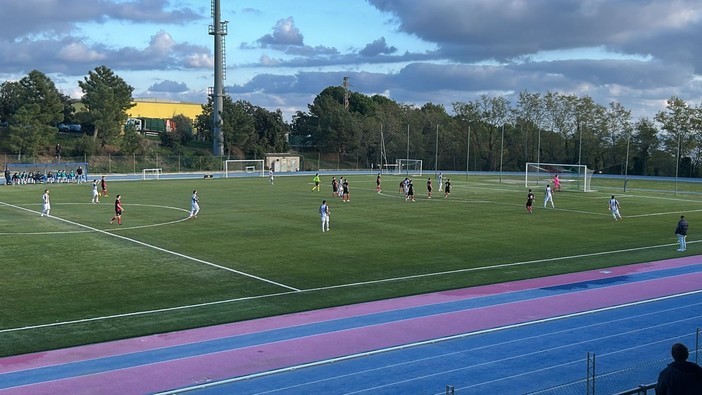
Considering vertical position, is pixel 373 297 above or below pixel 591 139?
below

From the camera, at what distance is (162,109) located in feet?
433

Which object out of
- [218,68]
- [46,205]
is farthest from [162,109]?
[46,205]

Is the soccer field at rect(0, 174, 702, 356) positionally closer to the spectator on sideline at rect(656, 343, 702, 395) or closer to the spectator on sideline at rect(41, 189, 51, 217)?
the spectator on sideline at rect(41, 189, 51, 217)

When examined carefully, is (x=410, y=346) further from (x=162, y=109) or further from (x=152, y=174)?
(x=162, y=109)

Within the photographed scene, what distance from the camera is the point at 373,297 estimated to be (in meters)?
20.7

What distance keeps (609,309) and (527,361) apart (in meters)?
5.42

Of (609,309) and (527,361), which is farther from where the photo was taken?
(609,309)

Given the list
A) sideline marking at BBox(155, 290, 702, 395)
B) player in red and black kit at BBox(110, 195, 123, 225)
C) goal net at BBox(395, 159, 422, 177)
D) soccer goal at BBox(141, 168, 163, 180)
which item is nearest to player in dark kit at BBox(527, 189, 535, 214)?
sideline marking at BBox(155, 290, 702, 395)

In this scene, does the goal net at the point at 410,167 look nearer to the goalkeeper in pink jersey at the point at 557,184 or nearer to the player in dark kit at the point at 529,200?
the goalkeeper in pink jersey at the point at 557,184

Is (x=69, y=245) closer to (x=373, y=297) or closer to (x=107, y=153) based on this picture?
(x=373, y=297)

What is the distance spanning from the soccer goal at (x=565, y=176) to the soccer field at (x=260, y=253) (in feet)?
42.2

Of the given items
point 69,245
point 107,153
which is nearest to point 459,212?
point 69,245

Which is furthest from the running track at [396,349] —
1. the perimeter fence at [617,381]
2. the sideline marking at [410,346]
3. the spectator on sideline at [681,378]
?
the spectator on sideline at [681,378]

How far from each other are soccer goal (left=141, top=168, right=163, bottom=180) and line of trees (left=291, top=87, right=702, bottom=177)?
101ft
